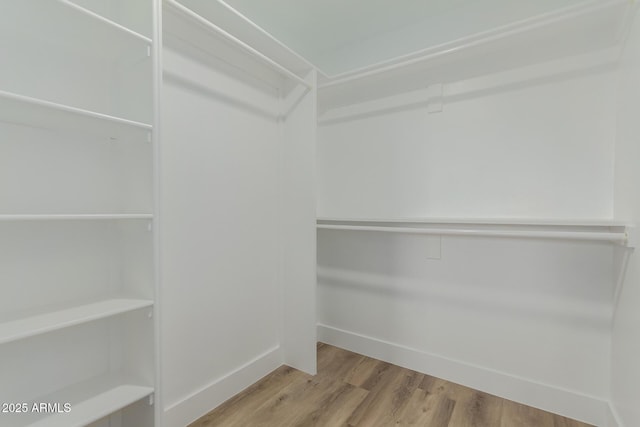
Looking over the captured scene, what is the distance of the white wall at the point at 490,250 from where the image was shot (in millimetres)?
1594

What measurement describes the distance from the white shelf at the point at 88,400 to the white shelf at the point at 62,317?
0.35 m

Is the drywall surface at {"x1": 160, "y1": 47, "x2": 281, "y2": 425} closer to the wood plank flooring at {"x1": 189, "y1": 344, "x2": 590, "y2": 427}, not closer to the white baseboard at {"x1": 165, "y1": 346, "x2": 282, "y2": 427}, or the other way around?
the white baseboard at {"x1": 165, "y1": 346, "x2": 282, "y2": 427}

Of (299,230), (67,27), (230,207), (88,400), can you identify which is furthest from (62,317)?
(299,230)

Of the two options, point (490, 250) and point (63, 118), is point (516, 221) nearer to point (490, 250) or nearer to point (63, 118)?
point (490, 250)

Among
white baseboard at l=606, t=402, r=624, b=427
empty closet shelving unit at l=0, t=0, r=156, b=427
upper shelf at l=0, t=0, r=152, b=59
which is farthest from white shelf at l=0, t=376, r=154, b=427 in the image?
white baseboard at l=606, t=402, r=624, b=427

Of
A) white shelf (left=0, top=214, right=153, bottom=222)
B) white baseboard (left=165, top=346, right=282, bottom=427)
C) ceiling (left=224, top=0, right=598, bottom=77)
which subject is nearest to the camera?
white shelf (left=0, top=214, right=153, bottom=222)

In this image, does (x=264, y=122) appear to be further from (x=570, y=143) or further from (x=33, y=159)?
(x=570, y=143)

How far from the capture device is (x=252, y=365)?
197 cm

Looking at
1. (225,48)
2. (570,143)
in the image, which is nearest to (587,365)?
(570,143)

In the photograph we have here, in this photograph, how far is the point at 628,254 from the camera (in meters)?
1.32

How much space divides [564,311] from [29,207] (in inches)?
104

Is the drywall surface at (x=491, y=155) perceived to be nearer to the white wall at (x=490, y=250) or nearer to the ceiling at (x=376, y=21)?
the white wall at (x=490, y=250)

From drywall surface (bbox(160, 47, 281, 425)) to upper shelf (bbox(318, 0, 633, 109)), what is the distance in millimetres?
765

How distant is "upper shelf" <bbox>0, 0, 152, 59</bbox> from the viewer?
3.34ft
